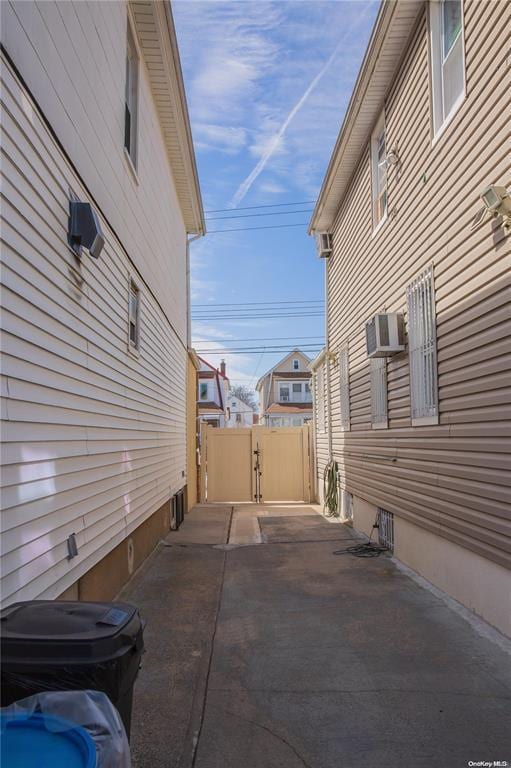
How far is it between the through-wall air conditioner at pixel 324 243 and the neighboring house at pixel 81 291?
426cm

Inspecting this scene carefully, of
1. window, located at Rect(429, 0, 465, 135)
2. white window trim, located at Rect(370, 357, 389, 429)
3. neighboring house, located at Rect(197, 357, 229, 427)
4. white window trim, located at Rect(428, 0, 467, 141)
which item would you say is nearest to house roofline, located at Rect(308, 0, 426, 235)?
white window trim, located at Rect(428, 0, 467, 141)

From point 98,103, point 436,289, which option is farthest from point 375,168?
point 98,103

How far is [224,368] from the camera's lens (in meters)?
47.8

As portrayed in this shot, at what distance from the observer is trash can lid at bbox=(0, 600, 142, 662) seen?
205cm

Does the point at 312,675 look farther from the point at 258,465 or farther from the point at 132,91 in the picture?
the point at 258,465

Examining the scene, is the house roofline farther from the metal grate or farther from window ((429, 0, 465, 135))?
the metal grate

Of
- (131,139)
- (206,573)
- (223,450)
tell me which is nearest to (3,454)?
(206,573)

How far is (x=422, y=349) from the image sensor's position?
20.0ft

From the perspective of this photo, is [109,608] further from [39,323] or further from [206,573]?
[206,573]

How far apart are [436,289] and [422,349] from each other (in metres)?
0.70

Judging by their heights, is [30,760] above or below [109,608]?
below

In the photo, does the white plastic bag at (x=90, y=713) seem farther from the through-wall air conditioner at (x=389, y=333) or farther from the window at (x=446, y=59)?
the through-wall air conditioner at (x=389, y=333)

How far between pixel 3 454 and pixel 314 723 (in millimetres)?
2100

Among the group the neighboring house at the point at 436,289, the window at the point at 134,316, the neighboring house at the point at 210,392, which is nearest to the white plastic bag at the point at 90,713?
the neighboring house at the point at 436,289
